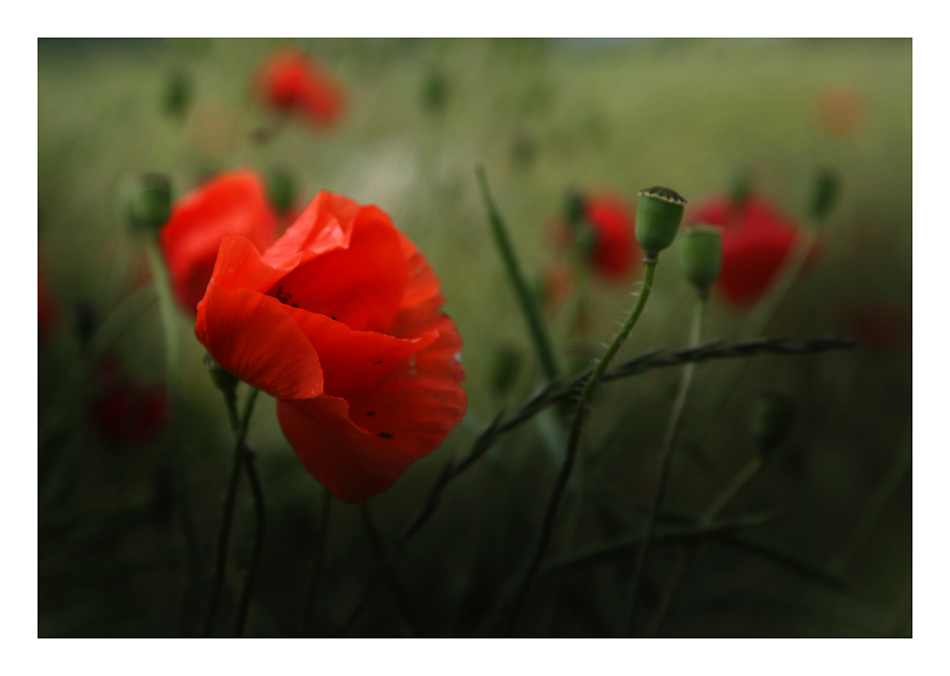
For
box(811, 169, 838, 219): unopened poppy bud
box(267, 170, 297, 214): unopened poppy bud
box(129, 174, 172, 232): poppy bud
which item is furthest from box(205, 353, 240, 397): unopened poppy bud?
box(811, 169, 838, 219): unopened poppy bud

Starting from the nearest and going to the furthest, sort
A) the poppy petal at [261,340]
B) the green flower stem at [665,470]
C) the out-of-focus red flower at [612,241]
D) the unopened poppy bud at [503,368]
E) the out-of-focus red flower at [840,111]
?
the poppy petal at [261,340] < the green flower stem at [665,470] < the unopened poppy bud at [503,368] < the out-of-focus red flower at [612,241] < the out-of-focus red flower at [840,111]

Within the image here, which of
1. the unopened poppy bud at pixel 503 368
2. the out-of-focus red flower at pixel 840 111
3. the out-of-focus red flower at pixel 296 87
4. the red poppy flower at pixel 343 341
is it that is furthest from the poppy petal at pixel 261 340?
the out-of-focus red flower at pixel 840 111

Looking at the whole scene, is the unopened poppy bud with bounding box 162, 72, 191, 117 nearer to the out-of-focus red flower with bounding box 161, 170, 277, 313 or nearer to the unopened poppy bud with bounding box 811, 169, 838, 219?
the out-of-focus red flower with bounding box 161, 170, 277, 313

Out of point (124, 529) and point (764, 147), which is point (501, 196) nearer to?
point (764, 147)

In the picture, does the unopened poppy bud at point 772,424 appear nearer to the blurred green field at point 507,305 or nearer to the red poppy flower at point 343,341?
the blurred green field at point 507,305

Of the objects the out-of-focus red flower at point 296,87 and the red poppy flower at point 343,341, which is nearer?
the red poppy flower at point 343,341

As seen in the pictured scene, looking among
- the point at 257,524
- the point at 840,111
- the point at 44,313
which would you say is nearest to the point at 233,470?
the point at 257,524
